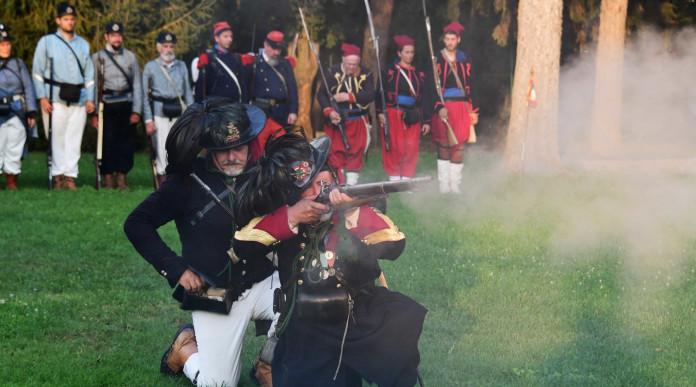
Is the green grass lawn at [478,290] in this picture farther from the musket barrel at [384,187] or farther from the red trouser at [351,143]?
the musket barrel at [384,187]

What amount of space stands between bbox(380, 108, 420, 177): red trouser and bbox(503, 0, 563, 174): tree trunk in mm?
2751

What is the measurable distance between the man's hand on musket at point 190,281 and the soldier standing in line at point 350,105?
313 inches

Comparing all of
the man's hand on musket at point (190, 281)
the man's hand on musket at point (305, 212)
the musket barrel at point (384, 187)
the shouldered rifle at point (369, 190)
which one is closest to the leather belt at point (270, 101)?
the man's hand on musket at point (190, 281)

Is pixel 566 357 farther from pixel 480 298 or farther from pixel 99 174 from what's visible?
pixel 99 174

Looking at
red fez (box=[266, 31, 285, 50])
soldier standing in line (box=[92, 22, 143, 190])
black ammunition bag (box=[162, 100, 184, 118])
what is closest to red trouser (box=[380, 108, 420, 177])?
red fez (box=[266, 31, 285, 50])

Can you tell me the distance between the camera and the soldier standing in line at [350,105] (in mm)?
13120

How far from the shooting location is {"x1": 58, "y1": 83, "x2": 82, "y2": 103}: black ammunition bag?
1360cm

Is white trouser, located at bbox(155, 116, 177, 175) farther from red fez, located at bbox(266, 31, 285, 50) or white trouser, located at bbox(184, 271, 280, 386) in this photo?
white trouser, located at bbox(184, 271, 280, 386)

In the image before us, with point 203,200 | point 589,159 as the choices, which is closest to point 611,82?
point 589,159

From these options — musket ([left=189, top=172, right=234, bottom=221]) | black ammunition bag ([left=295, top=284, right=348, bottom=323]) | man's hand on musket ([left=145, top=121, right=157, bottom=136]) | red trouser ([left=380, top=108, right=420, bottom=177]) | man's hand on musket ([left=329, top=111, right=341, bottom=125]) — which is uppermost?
musket ([left=189, top=172, right=234, bottom=221])

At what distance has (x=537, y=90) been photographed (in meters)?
16.6

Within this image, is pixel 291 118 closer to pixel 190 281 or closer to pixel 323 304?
pixel 190 281

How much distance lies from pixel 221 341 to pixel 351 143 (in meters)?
8.12

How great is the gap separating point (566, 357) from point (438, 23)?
19916 mm
